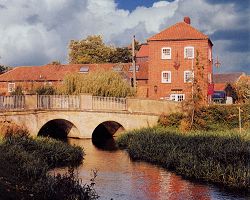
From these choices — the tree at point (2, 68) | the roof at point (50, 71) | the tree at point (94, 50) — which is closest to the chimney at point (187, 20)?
the roof at point (50, 71)

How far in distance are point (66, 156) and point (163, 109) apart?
14934 mm

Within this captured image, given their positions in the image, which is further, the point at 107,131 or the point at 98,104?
the point at 107,131

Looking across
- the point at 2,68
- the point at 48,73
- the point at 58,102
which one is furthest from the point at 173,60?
the point at 2,68

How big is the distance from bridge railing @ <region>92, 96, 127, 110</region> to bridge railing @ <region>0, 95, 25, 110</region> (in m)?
7.16

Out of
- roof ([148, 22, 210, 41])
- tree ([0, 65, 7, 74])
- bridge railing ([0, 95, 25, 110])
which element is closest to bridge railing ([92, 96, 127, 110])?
bridge railing ([0, 95, 25, 110])

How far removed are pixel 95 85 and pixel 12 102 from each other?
36.0 feet

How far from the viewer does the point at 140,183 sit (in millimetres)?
19375

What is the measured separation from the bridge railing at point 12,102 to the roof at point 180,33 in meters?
24.2

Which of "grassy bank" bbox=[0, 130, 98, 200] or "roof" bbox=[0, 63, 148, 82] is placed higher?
"roof" bbox=[0, 63, 148, 82]

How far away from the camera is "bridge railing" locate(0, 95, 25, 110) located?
2998 cm

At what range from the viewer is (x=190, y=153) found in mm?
22781

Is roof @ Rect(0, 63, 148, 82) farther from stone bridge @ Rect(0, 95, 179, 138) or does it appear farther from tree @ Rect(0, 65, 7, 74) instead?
tree @ Rect(0, 65, 7, 74)

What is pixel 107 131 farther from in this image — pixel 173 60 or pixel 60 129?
pixel 173 60

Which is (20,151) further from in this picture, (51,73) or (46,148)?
(51,73)
